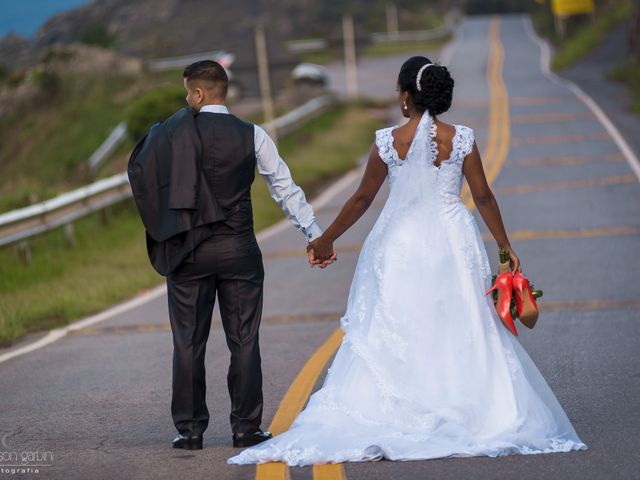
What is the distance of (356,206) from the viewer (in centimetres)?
725

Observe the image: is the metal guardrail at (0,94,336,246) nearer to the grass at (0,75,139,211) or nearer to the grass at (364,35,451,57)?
the grass at (0,75,139,211)

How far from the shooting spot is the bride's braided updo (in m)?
6.84

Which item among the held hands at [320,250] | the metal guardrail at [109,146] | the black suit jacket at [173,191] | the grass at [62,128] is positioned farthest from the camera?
the grass at [62,128]

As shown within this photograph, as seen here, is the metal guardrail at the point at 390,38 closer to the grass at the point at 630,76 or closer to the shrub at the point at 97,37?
the shrub at the point at 97,37

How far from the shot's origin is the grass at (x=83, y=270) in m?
12.4

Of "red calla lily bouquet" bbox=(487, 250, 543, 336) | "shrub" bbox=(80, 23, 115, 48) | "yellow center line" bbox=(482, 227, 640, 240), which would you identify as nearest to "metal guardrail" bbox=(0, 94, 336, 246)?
"yellow center line" bbox=(482, 227, 640, 240)

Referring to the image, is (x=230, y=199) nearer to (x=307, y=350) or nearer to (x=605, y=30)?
(x=307, y=350)

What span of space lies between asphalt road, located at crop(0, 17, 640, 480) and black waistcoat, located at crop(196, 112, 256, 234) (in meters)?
1.30

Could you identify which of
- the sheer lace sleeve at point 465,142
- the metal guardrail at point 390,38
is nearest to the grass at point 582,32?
the metal guardrail at point 390,38

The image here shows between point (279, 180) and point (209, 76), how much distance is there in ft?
2.29

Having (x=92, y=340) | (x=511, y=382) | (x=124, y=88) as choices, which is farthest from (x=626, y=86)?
(x=511, y=382)

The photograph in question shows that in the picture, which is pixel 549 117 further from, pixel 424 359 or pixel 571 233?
pixel 424 359

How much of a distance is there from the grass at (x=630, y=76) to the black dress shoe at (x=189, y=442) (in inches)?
1047

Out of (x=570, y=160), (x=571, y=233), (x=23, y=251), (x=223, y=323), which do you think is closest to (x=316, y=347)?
(x=223, y=323)
